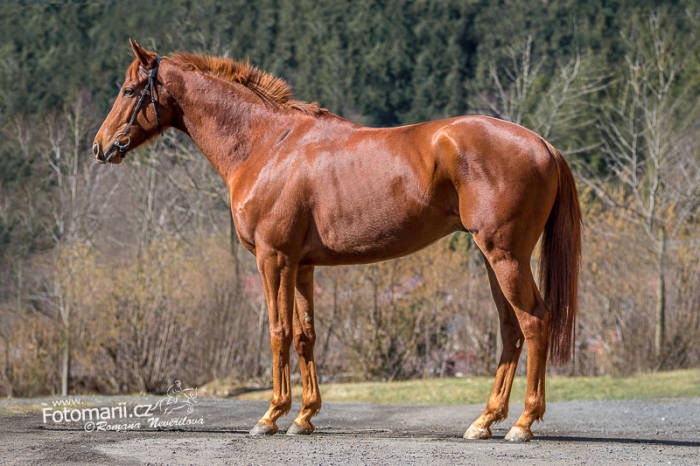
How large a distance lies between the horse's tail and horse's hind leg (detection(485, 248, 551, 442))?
12 cm

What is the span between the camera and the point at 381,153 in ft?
18.8

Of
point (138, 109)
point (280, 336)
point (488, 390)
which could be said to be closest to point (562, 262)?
point (280, 336)

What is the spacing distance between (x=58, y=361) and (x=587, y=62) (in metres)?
17.3

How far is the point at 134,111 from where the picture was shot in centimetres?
643

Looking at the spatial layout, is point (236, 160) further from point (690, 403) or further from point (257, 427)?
point (690, 403)

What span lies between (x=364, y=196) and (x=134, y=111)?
217 cm

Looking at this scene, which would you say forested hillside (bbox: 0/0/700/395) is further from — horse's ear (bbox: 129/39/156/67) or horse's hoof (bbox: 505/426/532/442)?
horse's hoof (bbox: 505/426/532/442)

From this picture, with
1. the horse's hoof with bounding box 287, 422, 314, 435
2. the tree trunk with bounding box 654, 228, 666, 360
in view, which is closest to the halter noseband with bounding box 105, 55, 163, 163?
the horse's hoof with bounding box 287, 422, 314, 435

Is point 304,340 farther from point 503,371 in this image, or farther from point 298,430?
point 503,371

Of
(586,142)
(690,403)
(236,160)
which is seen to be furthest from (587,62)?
(236,160)

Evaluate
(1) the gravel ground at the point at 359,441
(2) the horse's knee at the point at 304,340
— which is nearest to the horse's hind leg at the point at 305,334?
(2) the horse's knee at the point at 304,340

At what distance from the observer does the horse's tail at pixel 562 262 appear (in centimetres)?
560

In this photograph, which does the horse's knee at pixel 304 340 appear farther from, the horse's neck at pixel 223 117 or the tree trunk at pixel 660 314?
the tree trunk at pixel 660 314

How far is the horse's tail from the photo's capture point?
5.60 metres
